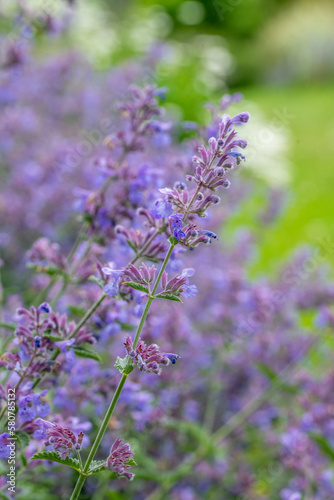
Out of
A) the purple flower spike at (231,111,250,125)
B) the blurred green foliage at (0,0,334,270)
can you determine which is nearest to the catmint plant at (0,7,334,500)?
the purple flower spike at (231,111,250,125)

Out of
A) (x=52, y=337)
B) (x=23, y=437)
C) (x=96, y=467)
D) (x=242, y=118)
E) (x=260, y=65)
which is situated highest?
(x=260, y=65)

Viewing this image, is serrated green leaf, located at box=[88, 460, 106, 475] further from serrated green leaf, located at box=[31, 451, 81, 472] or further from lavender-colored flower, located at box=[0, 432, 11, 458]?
lavender-colored flower, located at box=[0, 432, 11, 458]

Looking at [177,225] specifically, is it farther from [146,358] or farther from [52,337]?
[52,337]

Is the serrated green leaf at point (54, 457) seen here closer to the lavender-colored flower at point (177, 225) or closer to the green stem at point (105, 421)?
the green stem at point (105, 421)

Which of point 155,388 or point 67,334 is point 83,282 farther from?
point 155,388

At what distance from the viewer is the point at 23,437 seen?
1.31 m

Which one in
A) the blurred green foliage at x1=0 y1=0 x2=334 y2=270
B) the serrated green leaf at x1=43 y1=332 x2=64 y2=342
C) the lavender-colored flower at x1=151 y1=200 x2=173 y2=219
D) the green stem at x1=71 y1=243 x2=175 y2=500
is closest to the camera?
the green stem at x1=71 y1=243 x2=175 y2=500

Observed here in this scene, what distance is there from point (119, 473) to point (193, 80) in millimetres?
7087

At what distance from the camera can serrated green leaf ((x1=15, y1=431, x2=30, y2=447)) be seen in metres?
1.29

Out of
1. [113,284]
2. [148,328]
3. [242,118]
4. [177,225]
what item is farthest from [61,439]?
[148,328]

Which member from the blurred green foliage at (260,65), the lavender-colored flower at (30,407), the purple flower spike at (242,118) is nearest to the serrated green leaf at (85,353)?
the lavender-colored flower at (30,407)

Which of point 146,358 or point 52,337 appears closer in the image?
point 146,358

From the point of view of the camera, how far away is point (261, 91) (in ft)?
54.4

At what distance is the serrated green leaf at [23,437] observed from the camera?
129cm
